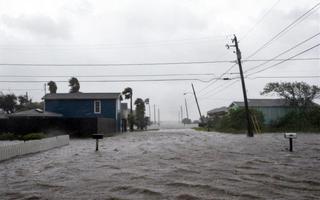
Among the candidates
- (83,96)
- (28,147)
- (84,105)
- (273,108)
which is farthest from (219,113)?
(28,147)

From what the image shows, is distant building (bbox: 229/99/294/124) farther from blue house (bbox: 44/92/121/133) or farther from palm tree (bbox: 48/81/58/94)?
palm tree (bbox: 48/81/58/94)

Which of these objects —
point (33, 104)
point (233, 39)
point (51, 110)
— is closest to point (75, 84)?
point (33, 104)

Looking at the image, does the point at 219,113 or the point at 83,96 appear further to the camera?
the point at 219,113

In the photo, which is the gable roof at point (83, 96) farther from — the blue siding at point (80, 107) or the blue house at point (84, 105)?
the blue siding at point (80, 107)

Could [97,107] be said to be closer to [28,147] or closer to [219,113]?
[28,147]

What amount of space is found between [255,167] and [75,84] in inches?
2450

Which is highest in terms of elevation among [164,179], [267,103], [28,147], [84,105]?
[267,103]

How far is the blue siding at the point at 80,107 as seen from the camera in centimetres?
4297

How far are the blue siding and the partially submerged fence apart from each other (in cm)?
2073

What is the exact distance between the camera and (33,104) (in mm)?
71375

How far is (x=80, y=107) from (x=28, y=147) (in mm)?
26278

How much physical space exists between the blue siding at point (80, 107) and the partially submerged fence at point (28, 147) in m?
20.7

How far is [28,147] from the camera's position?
16891 millimetres

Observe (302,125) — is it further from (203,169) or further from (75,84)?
(75,84)
